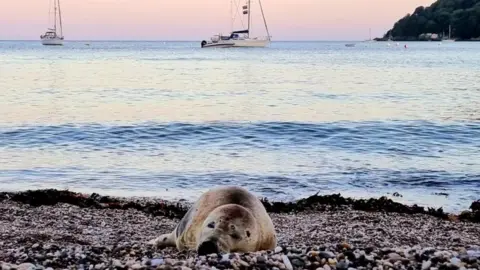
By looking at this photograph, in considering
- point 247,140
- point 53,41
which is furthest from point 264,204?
point 53,41

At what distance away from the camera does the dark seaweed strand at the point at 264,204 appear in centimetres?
1215

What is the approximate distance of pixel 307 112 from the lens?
99.0 ft

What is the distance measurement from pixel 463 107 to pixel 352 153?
14.6 metres

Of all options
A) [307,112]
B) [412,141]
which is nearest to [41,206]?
[412,141]

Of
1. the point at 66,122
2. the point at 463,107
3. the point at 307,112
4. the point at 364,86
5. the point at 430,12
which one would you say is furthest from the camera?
the point at 430,12

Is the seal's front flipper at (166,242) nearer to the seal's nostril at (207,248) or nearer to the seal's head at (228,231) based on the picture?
the seal's head at (228,231)

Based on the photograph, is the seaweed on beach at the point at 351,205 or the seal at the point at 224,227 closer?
the seal at the point at 224,227

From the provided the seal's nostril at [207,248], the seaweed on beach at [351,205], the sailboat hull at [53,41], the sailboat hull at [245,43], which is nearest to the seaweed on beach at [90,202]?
the seaweed on beach at [351,205]

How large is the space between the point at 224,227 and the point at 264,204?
5.79 metres

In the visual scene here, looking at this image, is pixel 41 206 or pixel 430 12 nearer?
pixel 41 206

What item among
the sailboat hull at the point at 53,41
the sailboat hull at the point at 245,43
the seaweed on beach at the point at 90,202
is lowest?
the seaweed on beach at the point at 90,202

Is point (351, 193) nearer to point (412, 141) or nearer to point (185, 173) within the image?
point (185, 173)

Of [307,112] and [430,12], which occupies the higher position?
[430,12]

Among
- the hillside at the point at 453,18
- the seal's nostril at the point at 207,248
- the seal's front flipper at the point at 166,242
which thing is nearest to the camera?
the seal's nostril at the point at 207,248
